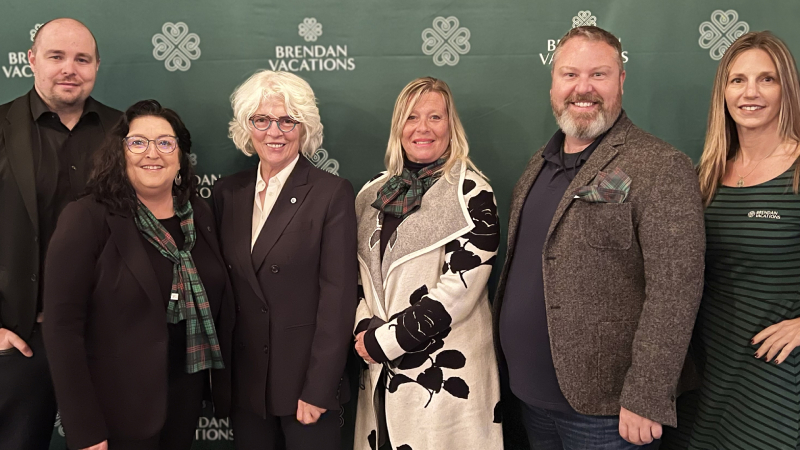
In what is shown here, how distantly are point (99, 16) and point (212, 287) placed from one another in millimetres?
1665

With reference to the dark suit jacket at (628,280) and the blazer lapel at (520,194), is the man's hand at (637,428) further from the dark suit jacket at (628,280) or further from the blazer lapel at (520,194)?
the blazer lapel at (520,194)

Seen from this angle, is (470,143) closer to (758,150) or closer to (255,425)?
(758,150)

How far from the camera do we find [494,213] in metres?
2.24

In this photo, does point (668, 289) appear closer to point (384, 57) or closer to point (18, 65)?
point (384, 57)

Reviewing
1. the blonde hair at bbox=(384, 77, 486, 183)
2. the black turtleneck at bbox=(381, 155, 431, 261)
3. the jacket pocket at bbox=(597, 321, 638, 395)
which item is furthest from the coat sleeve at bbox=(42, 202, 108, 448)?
the jacket pocket at bbox=(597, 321, 638, 395)

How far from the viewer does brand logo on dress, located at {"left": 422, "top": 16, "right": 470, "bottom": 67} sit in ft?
9.16

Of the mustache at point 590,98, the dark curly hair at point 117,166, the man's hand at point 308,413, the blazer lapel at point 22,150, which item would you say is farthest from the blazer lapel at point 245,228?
the mustache at point 590,98

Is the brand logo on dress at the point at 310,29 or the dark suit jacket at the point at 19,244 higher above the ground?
the brand logo on dress at the point at 310,29

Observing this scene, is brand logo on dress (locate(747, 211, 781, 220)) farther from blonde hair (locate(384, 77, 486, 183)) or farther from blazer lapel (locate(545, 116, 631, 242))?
blonde hair (locate(384, 77, 486, 183))

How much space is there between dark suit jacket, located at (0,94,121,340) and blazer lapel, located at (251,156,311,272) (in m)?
0.88

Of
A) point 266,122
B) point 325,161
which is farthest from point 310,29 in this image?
point 266,122

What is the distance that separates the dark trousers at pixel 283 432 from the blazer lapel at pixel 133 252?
633 mm

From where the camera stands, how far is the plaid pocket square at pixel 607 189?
72.6 inches

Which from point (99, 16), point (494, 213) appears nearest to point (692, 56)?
point (494, 213)
